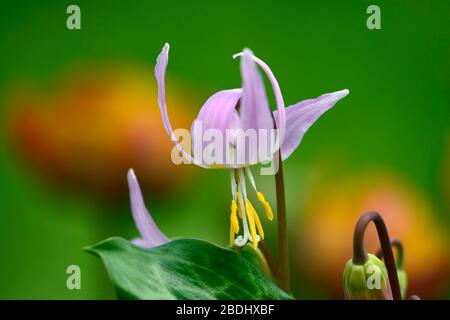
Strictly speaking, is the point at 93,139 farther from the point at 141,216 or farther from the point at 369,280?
the point at 369,280
